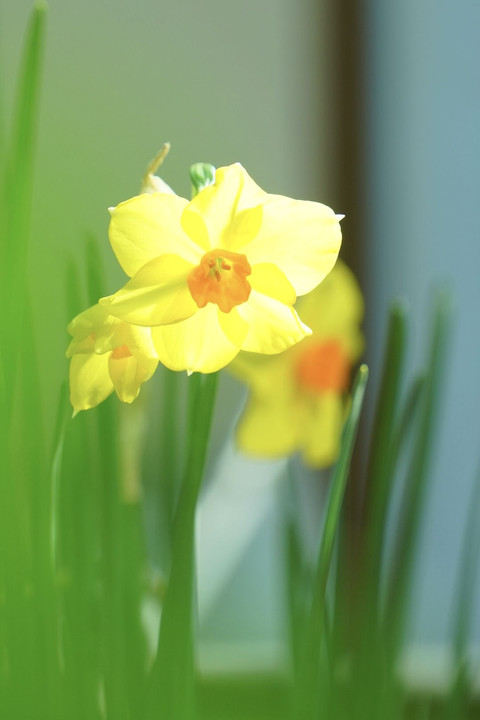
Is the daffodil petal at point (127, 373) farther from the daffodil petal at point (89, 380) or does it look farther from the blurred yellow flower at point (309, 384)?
the blurred yellow flower at point (309, 384)

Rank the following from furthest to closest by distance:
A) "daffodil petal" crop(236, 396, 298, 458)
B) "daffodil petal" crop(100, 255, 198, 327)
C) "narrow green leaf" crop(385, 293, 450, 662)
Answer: "daffodil petal" crop(236, 396, 298, 458)
"narrow green leaf" crop(385, 293, 450, 662)
"daffodil petal" crop(100, 255, 198, 327)

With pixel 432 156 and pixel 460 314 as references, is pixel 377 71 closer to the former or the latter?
pixel 432 156

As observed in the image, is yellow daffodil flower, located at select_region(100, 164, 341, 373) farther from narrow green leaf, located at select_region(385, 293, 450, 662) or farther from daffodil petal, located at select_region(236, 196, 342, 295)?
narrow green leaf, located at select_region(385, 293, 450, 662)

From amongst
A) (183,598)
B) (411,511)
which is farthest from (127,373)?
(411,511)

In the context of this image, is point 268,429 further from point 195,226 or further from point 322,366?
point 195,226

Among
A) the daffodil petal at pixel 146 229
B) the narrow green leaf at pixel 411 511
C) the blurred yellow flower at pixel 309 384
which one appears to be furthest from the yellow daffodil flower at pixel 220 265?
the blurred yellow flower at pixel 309 384

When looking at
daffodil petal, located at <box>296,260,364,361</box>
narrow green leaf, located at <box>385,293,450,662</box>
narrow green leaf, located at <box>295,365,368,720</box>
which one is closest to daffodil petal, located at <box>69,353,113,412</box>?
narrow green leaf, located at <box>295,365,368,720</box>
